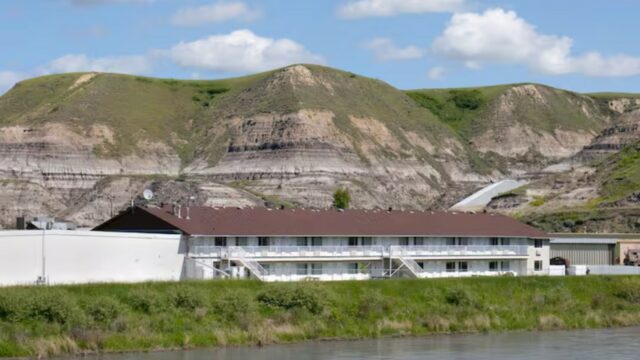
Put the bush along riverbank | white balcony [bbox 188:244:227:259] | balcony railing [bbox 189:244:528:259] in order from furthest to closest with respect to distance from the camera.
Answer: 1. balcony railing [bbox 189:244:528:259]
2. white balcony [bbox 188:244:227:259]
3. the bush along riverbank

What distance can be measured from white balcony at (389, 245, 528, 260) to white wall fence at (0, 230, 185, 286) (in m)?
16.3

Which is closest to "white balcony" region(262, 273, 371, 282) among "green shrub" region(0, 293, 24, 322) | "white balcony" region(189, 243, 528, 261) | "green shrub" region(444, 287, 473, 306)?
"white balcony" region(189, 243, 528, 261)

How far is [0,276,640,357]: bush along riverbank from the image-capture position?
5506cm

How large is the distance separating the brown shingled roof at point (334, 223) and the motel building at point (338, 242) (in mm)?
60

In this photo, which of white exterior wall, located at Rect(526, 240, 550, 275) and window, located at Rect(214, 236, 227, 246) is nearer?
window, located at Rect(214, 236, 227, 246)

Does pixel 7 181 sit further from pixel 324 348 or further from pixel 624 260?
pixel 324 348

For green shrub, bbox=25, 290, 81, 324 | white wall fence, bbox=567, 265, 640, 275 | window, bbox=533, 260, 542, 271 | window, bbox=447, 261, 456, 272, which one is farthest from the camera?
white wall fence, bbox=567, 265, 640, 275

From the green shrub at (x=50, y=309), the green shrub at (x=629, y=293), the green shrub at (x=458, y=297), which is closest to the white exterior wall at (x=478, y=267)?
the green shrub at (x=629, y=293)

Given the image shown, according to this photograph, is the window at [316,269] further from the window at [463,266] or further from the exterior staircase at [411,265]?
the window at [463,266]

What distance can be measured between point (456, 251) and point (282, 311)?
26.2 meters

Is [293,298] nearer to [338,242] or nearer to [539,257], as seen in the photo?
[338,242]

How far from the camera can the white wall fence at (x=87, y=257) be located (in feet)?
213

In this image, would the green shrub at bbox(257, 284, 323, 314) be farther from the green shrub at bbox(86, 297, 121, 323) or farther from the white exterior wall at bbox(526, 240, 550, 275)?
the white exterior wall at bbox(526, 240, 550, 275)

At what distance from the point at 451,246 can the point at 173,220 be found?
20.0 m
